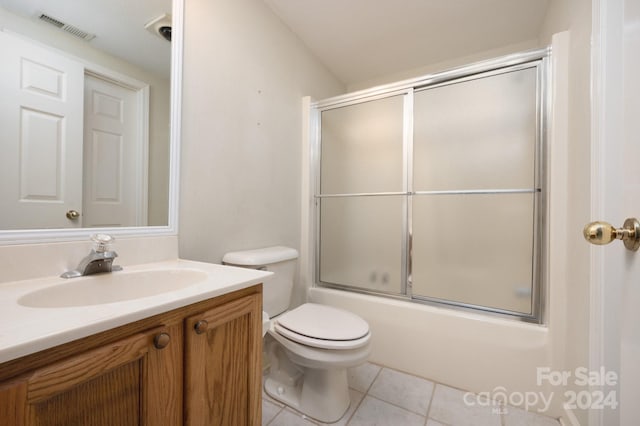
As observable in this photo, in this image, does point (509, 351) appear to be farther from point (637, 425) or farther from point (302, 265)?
point (302, 265)

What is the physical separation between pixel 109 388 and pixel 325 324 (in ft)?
2.92

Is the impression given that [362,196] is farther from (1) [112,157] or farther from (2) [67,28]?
(2) [67,28]

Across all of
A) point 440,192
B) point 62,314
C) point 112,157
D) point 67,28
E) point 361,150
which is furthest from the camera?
point 361,150

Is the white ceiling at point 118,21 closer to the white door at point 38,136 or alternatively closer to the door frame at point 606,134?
the white door at point 38,136

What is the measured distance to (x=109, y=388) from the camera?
1.68 ft

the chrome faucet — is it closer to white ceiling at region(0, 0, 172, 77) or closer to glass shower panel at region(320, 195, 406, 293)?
white ceiling at region(0, 0, 172, 77)

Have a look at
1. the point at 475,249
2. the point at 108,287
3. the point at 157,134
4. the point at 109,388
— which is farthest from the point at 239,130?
the point at 475,249

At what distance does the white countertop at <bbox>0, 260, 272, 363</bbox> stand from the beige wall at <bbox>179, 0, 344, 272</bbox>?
1.79 feet

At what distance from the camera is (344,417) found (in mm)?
1250

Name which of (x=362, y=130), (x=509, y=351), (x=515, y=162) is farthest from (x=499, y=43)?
(x=509, y=351)

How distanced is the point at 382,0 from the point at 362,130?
2.69 ft

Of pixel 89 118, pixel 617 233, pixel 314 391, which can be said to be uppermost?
pixel 89 118

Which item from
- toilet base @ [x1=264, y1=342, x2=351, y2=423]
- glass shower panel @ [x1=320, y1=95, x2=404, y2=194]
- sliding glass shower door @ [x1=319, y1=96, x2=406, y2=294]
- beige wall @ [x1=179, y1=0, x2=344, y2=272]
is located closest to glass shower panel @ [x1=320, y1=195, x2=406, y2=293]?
sliding glass shower door @ [x1=319, y1=96, x2=406, y2=294]

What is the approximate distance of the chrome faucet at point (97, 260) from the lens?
81 centimetres
